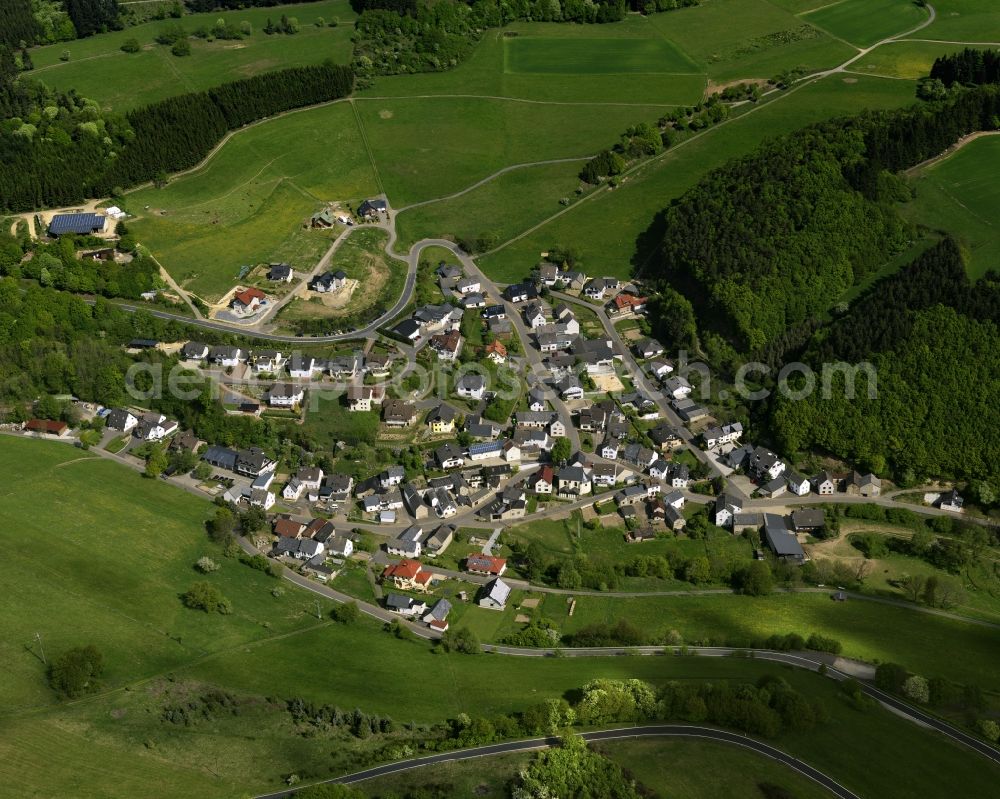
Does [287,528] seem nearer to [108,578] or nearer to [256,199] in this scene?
[108,578]

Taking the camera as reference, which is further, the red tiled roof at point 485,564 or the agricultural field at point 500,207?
the agricultural field at point 500,207

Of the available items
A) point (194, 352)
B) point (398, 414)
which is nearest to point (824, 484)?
point (398, 414)

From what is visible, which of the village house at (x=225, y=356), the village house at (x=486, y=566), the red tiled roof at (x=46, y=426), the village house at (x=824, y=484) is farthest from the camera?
the village house at (x=225, y=356)

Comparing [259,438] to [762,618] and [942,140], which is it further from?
[942,140]

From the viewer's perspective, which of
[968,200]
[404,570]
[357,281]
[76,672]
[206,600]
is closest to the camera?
[76,672]

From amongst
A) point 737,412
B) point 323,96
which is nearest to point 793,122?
point 737,412

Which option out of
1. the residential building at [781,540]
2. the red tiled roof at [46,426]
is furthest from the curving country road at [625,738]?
the red tiled roof at [46,426]

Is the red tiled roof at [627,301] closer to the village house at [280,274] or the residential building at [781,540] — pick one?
the residential building at [781,540]
